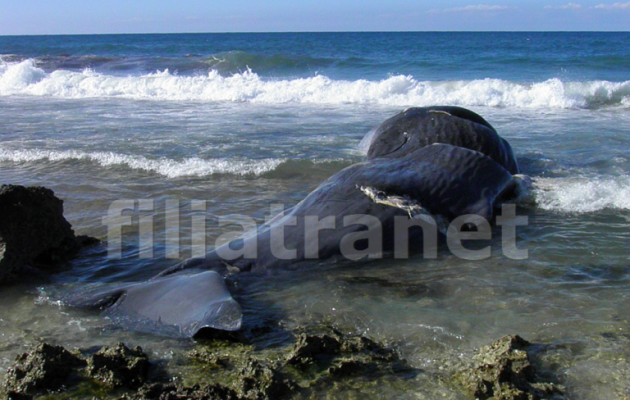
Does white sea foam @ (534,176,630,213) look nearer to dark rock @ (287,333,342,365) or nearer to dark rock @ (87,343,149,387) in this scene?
dark rock @ (287,333,342,365)

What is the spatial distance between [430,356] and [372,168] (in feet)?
6.46

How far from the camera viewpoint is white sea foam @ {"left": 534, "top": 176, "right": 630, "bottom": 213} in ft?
19.7

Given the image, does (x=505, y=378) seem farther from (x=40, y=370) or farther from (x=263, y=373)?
(x=40, y=370)

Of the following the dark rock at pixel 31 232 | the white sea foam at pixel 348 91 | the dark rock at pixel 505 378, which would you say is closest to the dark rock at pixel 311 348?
the dark rock at pixel 505 378

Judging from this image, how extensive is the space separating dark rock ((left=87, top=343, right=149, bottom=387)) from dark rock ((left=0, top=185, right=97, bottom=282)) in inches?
62.7

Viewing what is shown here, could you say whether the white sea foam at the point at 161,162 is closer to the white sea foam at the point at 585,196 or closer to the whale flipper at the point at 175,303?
the white sea foam at the point at 585,196

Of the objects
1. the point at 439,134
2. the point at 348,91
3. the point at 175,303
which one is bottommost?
the point at 175,303

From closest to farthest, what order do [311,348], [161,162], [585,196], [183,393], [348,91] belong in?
1. [183,393]
2. [311,348]
3. [585,196]
4. [161,162]
5. [348,91]

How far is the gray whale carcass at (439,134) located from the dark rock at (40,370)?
3818mm

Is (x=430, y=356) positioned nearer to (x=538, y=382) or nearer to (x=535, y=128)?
(x=538, y=382)

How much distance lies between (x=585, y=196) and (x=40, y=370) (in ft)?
17.5

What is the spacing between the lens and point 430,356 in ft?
10.7

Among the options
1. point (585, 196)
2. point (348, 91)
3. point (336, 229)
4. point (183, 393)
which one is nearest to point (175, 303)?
point (183, 393)

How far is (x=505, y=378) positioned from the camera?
2.91 m
